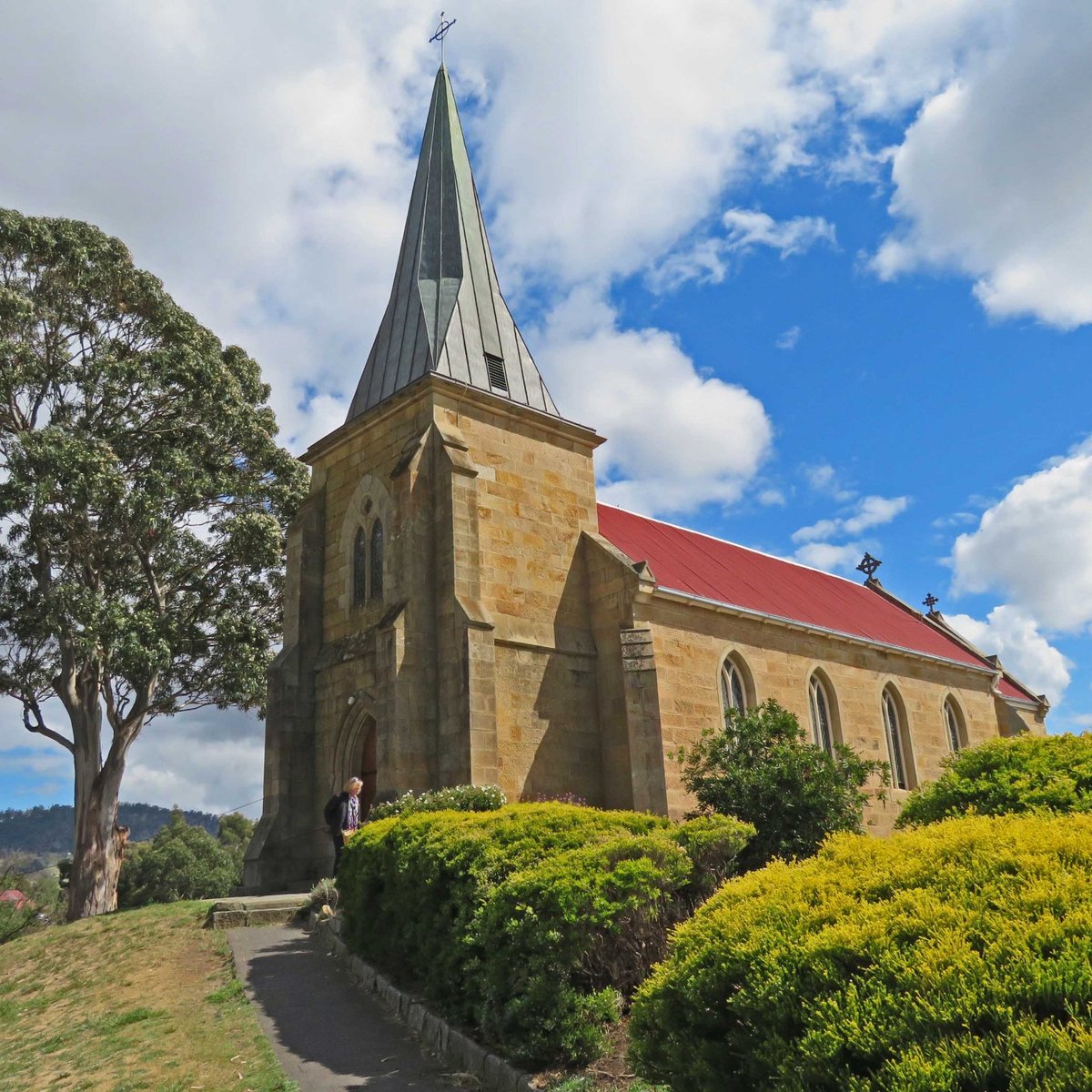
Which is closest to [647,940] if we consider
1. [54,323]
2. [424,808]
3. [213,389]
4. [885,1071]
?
[885,1071]

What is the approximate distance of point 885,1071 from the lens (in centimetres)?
364

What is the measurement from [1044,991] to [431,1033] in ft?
21.4

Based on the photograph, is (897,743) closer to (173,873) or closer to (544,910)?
(544,910)

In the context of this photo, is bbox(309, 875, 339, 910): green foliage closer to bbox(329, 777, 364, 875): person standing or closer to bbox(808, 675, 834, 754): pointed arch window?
bbox(329, 777, 364, 875): person standing

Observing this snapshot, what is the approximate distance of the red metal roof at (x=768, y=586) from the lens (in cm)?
2331

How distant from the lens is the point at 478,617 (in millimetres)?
17375

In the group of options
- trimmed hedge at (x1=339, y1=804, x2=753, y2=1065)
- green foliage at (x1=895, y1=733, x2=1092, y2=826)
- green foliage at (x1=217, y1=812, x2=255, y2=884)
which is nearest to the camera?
trimmed hedge at (x1=339, y1=804, x2=753, y2=1065)

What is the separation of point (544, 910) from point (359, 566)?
46.2ft

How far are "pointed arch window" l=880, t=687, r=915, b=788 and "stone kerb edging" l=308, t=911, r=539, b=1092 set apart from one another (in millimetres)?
18741

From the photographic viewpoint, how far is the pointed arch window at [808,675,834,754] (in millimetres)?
23875

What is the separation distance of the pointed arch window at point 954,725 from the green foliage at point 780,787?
1775 centimetres

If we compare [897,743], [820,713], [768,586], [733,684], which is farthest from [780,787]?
[897,743]

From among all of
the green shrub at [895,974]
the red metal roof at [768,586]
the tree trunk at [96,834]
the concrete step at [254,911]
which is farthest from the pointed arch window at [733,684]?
the green shrub at [895,974]

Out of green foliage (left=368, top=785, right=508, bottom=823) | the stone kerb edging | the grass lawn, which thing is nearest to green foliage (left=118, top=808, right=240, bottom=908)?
the grass lawn
